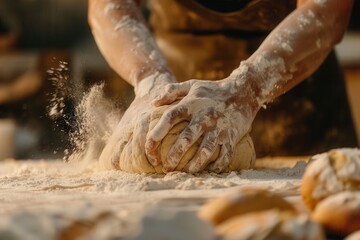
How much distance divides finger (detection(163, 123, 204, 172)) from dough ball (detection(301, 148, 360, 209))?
1.49 ft

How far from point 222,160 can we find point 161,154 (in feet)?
0.45

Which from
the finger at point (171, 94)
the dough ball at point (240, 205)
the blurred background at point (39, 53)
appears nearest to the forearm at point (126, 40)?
the finger at point (171, 94)

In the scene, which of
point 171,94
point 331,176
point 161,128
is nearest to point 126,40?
point 171,94

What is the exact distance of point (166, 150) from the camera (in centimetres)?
161

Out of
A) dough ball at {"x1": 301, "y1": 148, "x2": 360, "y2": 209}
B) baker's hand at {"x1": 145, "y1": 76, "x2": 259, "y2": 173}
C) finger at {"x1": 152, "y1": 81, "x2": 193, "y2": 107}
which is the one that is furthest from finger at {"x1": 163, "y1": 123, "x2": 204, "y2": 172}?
dough ball at {"x1": 301, "y1": 148, "x2": 360, "y2": 209}

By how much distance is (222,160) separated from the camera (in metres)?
1.65

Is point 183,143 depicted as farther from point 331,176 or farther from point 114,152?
point 331,176

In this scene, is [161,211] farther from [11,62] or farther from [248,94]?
[11,62]

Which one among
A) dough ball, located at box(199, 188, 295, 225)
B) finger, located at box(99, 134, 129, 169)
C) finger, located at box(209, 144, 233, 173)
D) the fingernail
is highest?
dough ball, located at box(199, 188, 295, 225)

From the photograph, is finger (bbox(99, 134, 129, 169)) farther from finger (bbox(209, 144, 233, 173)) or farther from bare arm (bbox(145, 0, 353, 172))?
finger (bbox(209, 144, 233, 173))

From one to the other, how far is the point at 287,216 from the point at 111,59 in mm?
1225

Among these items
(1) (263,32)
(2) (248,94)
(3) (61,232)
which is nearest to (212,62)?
(1) (263,32)

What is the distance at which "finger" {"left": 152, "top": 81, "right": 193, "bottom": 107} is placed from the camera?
5.52ft

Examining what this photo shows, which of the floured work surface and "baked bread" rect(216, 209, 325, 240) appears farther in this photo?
the floured work surface
